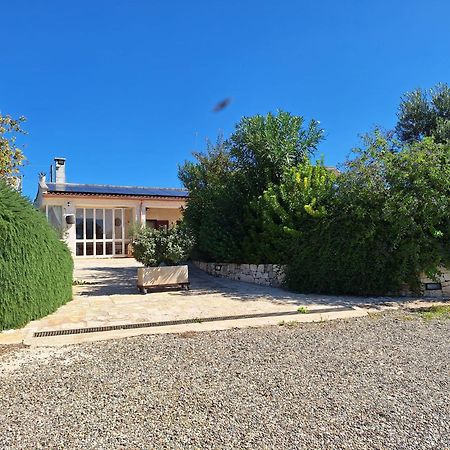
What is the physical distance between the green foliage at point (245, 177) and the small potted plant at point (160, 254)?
73.4 inches

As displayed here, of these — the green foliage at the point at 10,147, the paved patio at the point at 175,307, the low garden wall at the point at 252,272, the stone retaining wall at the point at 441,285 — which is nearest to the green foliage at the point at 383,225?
the stone retaining wall at the point at 441,285

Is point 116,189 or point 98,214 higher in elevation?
point 116,189

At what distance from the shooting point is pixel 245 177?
12.2 metres

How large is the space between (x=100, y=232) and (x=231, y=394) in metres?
18.6

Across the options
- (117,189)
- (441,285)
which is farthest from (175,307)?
(117,189)

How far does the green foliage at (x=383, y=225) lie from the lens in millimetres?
8852

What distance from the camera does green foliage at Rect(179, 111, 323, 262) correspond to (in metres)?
11.4

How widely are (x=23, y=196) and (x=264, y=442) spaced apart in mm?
6362

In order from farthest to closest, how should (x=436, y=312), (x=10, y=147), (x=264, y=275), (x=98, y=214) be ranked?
(x=98, y=214) → (x=10, y=147) → (x=264, y=275) → (x=436, y=312)

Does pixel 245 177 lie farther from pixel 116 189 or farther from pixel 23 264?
pixel 116 189

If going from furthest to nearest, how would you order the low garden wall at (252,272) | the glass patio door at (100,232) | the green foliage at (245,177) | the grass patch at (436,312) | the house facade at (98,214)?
the glass patio door at (100,232) < the house facade at (98,214) < the green foliage at (245,177) < the low garden wall at (252,272) < the grass patch at (436,312)

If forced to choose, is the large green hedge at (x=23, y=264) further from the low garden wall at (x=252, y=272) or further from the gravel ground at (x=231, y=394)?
the low garden wall at (x=252, y=272)

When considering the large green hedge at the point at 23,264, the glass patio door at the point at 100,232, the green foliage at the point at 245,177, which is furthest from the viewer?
the glass patio door at the point at 100,232

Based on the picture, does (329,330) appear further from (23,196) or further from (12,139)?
(12,139)
